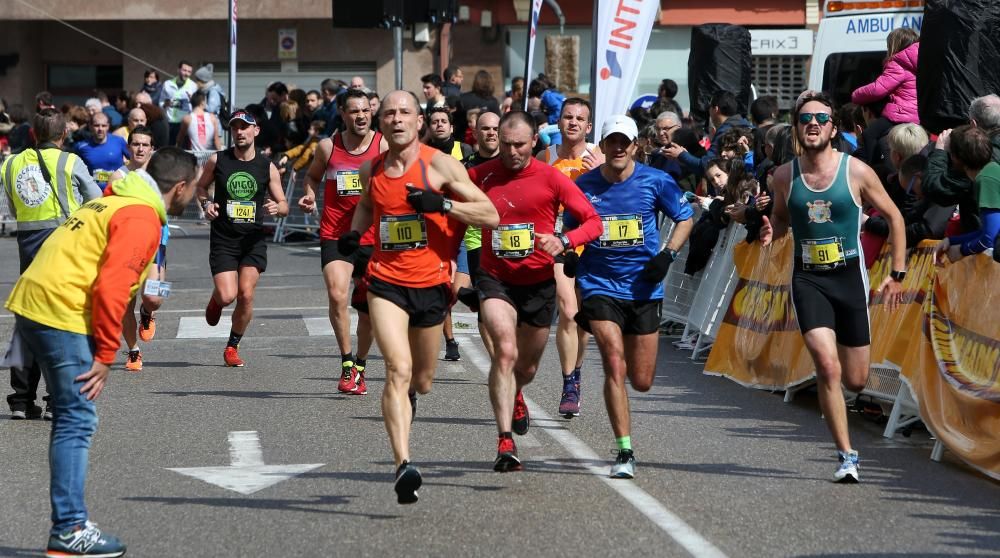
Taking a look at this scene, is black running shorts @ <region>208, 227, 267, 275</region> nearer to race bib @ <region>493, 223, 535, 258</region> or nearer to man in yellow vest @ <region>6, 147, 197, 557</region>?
race bib @ <region>493, 223, 535, 258</region>

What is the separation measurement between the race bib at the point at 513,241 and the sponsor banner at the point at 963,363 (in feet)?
8.15

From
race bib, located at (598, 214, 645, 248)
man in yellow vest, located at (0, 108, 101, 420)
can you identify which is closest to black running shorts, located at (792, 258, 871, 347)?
race bib, located at (598, 214, 645, 248)

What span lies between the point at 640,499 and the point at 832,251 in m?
1.79

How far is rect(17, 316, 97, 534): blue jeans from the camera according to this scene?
22.7 feet

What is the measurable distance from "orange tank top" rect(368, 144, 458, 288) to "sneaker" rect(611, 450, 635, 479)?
4.18 feet

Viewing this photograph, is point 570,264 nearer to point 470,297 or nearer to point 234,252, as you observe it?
point 470,297

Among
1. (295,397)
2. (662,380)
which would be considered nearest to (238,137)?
(295,397)

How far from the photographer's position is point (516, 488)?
8398 mm

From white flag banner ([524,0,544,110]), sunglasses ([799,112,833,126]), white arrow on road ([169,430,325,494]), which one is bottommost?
white arrow on road ([169,430,325,494])

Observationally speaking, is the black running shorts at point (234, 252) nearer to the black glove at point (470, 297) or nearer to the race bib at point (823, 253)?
the black glove at point (470, 297)

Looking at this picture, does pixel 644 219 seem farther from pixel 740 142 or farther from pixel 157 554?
pixel 740 142

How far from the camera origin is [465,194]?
8.56m

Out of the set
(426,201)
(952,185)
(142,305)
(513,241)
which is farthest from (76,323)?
(142,305)

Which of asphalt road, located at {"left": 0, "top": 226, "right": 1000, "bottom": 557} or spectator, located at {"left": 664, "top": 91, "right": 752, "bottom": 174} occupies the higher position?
spectator, located at {"left": 664, "top": 91, "right": 752, "bottom": 174}
